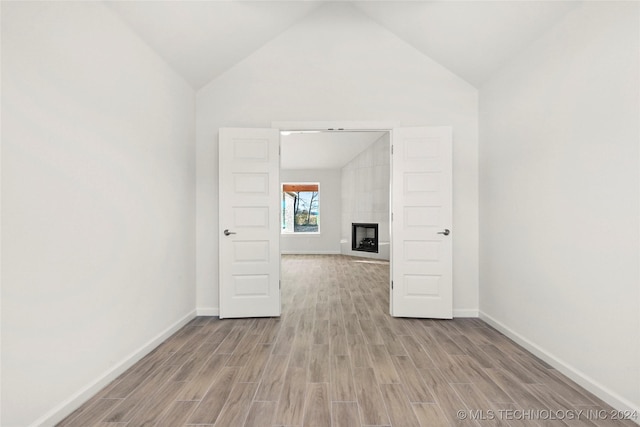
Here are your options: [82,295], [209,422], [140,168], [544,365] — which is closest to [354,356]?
[209,422]

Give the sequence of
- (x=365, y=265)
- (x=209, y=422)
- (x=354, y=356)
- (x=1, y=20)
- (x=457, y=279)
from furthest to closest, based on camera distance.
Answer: (x=365, y=265) → (x=457, y=279) → (x=354, y=356) → (x=209, y=422) → (x=1, y=20)

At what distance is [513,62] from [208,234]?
3659 millimetres

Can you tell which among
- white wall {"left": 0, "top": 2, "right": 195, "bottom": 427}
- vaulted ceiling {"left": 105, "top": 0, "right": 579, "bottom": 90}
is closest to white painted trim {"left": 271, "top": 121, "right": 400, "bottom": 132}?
vaulted ceiling {"left": 105, "top": 0, "right": 579, "bottom": 90}

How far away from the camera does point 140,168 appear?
2.67m

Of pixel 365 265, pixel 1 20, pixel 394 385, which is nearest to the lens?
pixel 1 20

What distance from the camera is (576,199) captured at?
227 centimetres

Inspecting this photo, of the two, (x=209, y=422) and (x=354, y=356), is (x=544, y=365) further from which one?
(x=209, y=422)

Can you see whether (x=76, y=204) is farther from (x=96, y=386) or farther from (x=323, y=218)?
(x=323, y=218)

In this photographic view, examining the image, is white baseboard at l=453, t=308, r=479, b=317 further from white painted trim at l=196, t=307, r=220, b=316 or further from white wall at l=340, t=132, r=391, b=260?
white wall at l=340, t=132, r=391, b=260

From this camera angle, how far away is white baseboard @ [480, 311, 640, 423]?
1888 mm

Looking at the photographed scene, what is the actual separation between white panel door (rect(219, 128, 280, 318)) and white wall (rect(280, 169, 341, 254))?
6.21 m

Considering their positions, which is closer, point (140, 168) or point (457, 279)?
point (140, 168)

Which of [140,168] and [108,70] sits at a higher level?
[108,70]

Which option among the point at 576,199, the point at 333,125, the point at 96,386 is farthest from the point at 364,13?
the point at 96,386
